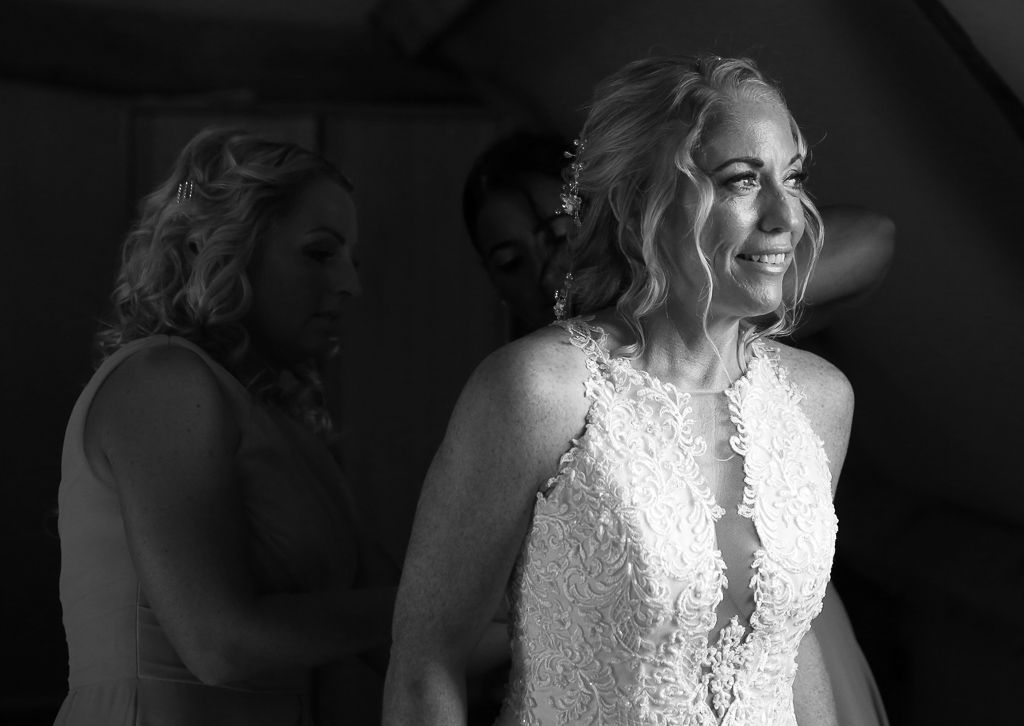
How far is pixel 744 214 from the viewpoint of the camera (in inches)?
49.0

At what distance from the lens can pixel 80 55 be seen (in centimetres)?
216

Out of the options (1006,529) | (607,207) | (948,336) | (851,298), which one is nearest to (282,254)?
(607,207)

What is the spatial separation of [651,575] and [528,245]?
907mm

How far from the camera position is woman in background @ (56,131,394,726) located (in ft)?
4.70

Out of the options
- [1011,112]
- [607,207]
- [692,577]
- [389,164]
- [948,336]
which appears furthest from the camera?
[389,164]

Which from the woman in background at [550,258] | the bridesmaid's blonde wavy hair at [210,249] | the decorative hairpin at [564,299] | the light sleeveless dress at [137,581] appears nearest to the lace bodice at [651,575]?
the decorative hairpin at [564,299]

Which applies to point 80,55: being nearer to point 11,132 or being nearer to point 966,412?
point 11,132

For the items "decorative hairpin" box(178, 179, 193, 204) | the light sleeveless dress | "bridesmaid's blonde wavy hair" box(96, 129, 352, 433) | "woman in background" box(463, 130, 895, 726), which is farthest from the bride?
"decorative hairpin" box(178, 179, 193, 204)

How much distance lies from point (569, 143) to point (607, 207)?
84 cm

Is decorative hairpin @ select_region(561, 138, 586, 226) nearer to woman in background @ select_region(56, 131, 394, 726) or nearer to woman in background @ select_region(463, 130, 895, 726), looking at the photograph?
woman in background @ select_region(463, 130, 895, 726)

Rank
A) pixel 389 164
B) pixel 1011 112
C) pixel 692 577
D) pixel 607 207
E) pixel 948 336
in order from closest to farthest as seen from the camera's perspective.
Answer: pixel 692 577
pixel 607 207
pixel 1011 112
pixel 948 336
pixel 389 164

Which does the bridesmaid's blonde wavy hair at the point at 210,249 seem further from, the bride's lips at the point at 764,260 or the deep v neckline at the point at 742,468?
the bride's lips at the point at 764,260

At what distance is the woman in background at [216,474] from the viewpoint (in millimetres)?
1432

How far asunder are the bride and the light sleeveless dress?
0.38 meters
